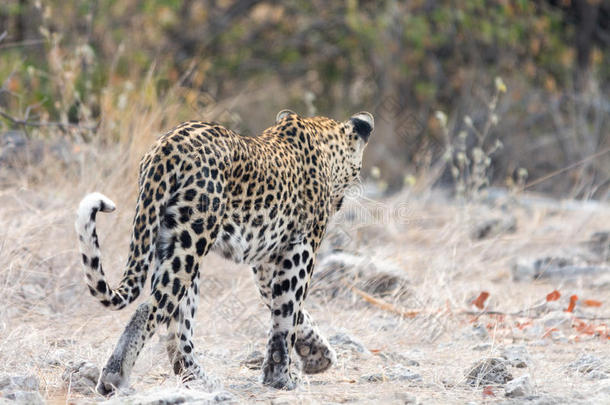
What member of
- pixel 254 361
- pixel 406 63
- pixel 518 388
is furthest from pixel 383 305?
pixel 406 63

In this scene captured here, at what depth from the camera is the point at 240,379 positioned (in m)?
4.96

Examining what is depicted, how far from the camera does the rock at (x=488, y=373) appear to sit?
466cm

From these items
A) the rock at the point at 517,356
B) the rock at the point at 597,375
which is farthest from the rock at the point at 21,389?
the rock at the point at 597,375

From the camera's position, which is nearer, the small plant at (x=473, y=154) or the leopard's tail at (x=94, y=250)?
the leopard's tail at (x=94, y=250)

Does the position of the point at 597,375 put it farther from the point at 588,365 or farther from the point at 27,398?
the point at 27,398

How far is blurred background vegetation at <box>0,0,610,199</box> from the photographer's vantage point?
13.1 metres

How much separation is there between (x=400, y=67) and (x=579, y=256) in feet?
18.7

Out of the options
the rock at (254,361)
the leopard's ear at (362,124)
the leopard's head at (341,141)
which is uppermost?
the leopard's ear at (362,124)

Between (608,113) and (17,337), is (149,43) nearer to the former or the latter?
(608,113)

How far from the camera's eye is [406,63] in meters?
14.0

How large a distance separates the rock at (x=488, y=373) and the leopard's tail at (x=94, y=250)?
1.76 metres

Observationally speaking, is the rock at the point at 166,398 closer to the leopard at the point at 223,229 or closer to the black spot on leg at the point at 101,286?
the leopard at the point at 223,229

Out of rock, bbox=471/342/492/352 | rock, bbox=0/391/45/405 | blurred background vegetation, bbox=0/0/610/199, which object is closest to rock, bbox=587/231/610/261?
blurred background vegetation, bbox=0/0/610/199

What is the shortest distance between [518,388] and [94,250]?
1.97m
